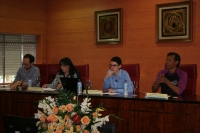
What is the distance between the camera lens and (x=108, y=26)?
21.2 ft

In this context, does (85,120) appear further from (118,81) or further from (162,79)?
(118,81)

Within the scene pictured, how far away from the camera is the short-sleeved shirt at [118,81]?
4594 mm

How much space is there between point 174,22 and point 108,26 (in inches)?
54.2

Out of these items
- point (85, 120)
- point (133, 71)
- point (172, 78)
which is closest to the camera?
point (85, 120)

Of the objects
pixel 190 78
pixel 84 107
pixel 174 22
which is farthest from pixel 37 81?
pixel 84 107

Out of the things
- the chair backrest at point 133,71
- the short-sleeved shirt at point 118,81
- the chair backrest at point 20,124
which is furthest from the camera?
the chair backrest at point 133,71

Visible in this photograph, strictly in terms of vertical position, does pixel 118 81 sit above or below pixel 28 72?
below

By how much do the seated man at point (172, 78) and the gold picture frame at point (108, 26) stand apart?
6.35 ft

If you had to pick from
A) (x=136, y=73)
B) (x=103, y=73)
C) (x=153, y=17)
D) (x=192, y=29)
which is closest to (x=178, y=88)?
(x=136, y=73)

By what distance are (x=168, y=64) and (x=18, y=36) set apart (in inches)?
149

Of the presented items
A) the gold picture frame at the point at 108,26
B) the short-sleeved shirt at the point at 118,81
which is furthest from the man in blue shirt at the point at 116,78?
the gold picture frame at the point at 108,26

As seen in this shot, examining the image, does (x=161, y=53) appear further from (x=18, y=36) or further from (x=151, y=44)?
(x=18, y=36)

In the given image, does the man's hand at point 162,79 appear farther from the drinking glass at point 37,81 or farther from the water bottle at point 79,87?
the drinking glass at point 37,81

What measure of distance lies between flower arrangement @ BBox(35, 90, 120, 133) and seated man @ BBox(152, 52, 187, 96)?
9.43 feet
